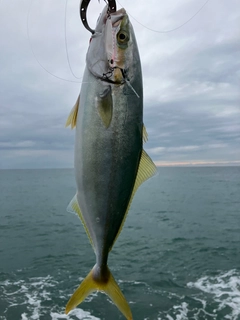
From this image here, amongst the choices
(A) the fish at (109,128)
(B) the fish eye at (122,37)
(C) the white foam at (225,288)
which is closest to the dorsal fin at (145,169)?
(A) the fish at (109,128)

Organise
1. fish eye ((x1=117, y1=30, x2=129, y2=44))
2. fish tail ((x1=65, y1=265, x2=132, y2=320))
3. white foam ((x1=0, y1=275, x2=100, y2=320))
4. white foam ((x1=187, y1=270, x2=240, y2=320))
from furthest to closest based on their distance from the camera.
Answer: white foam ((x1=187, y1=270, x2=240, y2=320)) < white foam ((x1=0, y1=275, x2=100, y2=320)) < fish tail ((x1=65, y1=265, x2=132, y2=320)) < fish eye ((x1=117, y1=30, x2=129, y2=44))

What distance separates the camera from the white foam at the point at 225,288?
13.5 m

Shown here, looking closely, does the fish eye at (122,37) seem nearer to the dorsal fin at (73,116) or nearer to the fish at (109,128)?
the fish at (109,128)

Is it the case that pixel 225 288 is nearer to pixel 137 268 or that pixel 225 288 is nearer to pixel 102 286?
pixel 137 268

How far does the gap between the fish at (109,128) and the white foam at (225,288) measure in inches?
489

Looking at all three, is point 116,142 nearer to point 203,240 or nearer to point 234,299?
point 234,299

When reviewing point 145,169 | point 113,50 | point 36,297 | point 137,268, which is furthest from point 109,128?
point 137,268

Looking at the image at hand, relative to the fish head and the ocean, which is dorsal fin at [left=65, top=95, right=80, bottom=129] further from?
the ocean

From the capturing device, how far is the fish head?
275cm

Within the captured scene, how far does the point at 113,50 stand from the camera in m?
2.83

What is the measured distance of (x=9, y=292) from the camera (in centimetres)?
1527

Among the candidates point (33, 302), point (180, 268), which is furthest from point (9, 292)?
point (180, 268)

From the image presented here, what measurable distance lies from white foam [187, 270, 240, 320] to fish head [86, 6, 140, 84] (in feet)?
43.2

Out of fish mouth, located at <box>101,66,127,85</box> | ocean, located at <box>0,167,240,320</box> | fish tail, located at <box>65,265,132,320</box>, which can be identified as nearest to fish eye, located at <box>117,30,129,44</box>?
fish mouth, located at <box>101,66,127,85</box>
